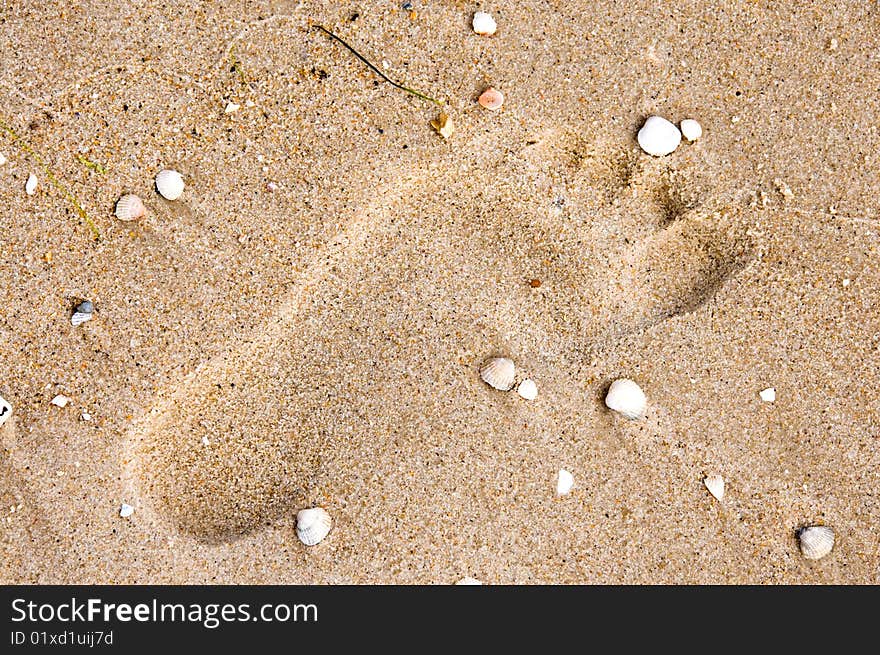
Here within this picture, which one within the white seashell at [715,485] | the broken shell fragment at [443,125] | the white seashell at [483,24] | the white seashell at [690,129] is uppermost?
the white seashell at [483,24]

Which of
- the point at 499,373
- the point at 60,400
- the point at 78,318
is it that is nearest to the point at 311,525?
the point at 499,373

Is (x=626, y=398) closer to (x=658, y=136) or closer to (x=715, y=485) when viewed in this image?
(x=715, y=485)

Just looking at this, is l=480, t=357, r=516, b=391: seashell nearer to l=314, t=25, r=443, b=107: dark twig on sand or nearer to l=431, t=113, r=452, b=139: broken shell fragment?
l=431, t=113, r=452, b=139: broken shell fragment

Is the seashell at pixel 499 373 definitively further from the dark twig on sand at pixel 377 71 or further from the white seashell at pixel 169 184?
the white seashell at pixel 169 184

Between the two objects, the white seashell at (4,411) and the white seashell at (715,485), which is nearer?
the white seashell at (4,411)

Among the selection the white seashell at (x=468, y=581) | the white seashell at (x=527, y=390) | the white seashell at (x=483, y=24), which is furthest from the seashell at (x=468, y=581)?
the white seashell at (x=483, y=24)
